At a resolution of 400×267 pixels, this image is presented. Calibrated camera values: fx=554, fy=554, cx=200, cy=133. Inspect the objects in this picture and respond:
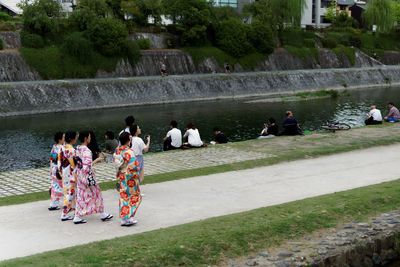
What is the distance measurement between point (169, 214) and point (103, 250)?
339 cm

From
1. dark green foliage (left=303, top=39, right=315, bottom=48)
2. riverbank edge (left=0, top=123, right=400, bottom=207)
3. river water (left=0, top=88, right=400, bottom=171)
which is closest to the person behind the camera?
riverbank edge (left=0, top=123, right=400, bottom=207)

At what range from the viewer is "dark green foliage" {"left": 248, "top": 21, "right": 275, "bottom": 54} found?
272 feet

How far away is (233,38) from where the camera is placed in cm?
8075

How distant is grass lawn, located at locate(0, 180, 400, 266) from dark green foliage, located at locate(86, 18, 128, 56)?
5687 cm

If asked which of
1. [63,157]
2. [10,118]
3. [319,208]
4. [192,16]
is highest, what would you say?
[192,16]

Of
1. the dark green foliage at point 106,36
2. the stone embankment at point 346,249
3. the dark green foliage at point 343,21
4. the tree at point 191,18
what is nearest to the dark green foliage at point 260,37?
the tree at point 191,18

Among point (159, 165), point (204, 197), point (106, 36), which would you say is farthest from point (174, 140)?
point (106, 36)

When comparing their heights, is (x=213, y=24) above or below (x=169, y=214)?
above

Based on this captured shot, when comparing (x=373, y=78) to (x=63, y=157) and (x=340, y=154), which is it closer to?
(x=340, y=154)

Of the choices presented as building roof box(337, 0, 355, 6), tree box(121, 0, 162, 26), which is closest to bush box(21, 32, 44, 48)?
tree box(121, 0, 162, 26)

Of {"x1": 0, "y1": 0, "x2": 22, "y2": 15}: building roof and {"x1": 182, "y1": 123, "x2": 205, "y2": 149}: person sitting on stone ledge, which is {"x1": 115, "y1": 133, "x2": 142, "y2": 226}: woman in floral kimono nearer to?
{"x1": 182, "y1": 123, "x2": 205, "y2": 149}: person sitting on stone ledge

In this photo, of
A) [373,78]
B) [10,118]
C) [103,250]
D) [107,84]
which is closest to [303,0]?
[373,78]

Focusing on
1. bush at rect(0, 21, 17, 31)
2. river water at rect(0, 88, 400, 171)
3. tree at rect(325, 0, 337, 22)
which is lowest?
river water at rect(0, 88, 400, 171)

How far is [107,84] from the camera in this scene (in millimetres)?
60500
